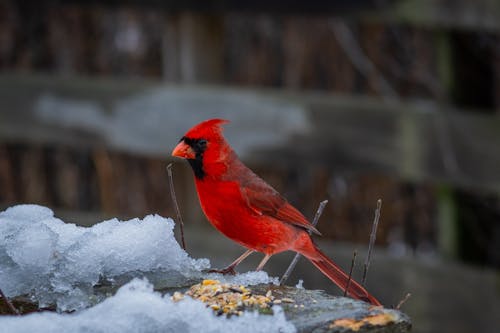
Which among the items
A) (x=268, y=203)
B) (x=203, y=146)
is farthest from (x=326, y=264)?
(x=203, y=146)

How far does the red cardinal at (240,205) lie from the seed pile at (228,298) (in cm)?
26

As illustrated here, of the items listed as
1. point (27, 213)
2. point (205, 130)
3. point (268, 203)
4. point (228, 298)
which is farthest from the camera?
point (268, 203)

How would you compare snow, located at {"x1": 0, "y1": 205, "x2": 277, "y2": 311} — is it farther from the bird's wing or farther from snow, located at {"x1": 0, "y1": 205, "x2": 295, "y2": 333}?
the bird's wing

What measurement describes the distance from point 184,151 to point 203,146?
1.7 inches

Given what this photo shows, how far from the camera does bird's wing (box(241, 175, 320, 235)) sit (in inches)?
75.2

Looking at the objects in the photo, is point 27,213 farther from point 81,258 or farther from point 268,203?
point 268,203

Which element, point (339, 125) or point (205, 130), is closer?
point (205, 130)

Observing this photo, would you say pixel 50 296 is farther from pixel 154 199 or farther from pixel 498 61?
pixel 154 199

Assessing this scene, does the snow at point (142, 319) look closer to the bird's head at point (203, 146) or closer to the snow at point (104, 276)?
the snow at point (104, 276)

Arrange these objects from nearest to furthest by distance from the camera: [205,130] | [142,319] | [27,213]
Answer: [142,319]
[27,213]
[205,130]

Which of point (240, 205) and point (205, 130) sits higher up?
point (205, 130)

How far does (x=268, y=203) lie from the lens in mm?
1937

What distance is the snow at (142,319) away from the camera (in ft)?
4.10

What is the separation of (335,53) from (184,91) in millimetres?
2038
